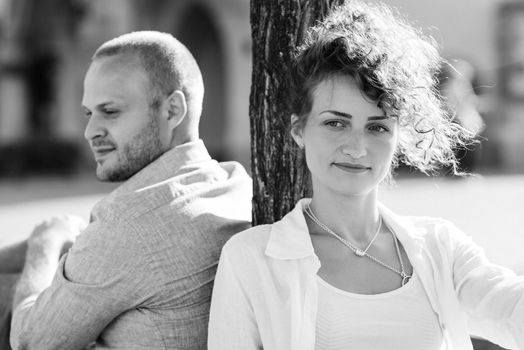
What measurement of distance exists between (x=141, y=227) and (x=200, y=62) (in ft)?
62.3

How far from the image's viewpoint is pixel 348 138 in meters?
2.67

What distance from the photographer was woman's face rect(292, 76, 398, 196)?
2.67 m

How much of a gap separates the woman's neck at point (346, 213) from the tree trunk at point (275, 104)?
534 millimetres

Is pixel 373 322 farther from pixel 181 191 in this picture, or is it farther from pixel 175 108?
pixel 175 108

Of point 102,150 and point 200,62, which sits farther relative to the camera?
point 200,62

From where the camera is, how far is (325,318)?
2.56 meters

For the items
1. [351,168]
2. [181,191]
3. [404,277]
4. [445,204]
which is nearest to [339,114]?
[351,168]

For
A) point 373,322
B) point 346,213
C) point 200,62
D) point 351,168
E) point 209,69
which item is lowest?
point 209,69

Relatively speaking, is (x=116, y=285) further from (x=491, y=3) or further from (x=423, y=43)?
(x=491, y=3)

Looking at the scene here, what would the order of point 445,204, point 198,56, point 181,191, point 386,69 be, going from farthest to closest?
point 198,56 < point 445,204 < point 181,191 < point 386,69

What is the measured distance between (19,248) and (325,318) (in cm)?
153

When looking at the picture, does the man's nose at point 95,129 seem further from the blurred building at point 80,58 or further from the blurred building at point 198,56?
the blurred building at point 80,58

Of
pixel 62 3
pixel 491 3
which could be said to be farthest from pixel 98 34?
pixel 491 3

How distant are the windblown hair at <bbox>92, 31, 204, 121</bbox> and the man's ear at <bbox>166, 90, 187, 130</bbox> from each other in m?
0.03
